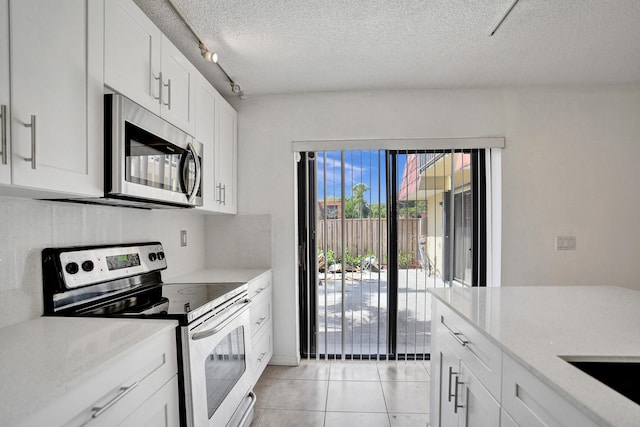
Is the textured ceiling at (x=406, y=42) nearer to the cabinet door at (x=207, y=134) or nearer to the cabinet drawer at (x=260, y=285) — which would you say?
the cabinet door at (x=207, y=134)

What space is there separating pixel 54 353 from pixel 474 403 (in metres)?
1.43

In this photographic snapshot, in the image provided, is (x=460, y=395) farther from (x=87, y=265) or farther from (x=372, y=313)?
(x=87, y=265)

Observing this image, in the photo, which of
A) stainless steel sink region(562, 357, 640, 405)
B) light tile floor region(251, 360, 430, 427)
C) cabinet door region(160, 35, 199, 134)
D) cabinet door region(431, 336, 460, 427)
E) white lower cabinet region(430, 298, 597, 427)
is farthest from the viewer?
light tile floor region(251, 360, 430, 427)

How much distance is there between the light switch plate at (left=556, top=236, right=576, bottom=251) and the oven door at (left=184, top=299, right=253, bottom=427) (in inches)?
100

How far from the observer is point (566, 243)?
110 inches

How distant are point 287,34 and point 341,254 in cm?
175

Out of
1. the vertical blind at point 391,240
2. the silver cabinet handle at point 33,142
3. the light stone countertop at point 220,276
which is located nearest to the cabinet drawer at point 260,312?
the light stone countertop at point 220,276

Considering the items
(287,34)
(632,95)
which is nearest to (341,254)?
(287,34)

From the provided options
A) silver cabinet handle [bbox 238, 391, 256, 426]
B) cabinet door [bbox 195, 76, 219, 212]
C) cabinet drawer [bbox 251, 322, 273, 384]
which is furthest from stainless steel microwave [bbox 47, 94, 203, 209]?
silver cabinet handle [bbox 238, 391, 256, 426]

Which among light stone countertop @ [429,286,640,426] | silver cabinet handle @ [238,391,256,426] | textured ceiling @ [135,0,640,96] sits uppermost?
textured ceiling @ [135,0,640,96]

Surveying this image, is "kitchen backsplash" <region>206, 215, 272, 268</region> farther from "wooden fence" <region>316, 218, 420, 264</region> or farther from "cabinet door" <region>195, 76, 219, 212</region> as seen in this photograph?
"wooden fence" <region>316, 218, 420, 264</region>

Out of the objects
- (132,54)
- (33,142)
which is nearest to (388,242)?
(132,54)

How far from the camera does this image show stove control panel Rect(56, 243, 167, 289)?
1483mm

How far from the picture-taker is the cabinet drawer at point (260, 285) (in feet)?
7.73
